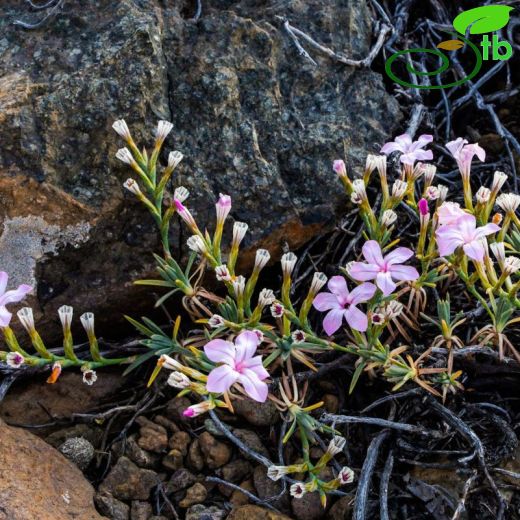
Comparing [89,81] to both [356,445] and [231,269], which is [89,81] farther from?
[356,445]

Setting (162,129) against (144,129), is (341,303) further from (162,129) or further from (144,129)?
(144,129)

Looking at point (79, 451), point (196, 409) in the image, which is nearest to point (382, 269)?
point (196, 409)

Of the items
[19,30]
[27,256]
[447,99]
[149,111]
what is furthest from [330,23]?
[27,256]

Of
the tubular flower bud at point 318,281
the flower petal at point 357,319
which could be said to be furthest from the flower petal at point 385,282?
the tubular flower bud at point 318,281

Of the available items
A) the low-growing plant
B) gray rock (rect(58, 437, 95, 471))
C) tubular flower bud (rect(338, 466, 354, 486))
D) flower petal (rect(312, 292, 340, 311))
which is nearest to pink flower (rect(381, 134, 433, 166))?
the low-growing plant

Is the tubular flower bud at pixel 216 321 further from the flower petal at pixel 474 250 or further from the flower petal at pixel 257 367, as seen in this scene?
the flower petal at pixel 474 250

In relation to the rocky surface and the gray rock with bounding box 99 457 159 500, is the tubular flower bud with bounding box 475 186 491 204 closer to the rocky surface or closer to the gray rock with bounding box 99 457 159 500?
the gray rock with bounding box 99 457 159 500
